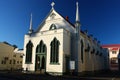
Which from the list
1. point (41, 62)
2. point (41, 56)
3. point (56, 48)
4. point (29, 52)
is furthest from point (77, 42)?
point (29, 52)

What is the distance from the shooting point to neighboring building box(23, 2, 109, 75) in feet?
92.8

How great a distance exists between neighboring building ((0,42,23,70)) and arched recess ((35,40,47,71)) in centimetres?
2346

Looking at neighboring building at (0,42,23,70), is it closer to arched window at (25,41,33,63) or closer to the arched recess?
arched window at (25,41,33,63)

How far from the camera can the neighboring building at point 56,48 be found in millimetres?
28281

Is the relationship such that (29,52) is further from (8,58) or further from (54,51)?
(8,58)

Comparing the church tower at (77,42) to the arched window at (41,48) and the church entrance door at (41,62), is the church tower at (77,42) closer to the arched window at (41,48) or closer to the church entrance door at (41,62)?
the church entrance door at (41,62)

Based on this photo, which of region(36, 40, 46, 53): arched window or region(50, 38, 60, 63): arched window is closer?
region(50, 38, 60, 63): arched window

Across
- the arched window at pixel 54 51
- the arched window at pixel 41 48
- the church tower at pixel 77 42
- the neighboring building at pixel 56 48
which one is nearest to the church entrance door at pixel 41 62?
the neighboring building at pixel 56 48

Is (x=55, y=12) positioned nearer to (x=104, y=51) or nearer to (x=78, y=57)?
(x=78, y=57)

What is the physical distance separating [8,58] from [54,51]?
2986cm

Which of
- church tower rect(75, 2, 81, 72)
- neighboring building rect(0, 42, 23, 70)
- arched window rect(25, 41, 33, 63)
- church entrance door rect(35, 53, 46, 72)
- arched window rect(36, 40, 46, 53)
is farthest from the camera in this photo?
neighboring building rect(0, 42, 23, 70)

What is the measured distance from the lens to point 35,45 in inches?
1276

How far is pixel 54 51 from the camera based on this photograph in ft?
95.2

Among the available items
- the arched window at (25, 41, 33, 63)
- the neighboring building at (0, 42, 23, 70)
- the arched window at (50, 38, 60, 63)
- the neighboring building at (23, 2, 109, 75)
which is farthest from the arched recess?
the neighboring building at (0, 42, 23, 70)
